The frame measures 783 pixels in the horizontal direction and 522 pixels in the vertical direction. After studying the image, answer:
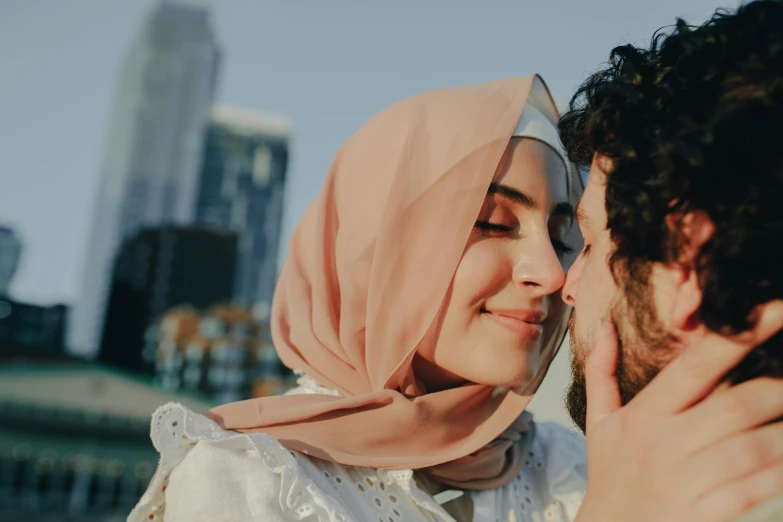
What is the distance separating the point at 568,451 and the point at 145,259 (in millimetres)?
51550

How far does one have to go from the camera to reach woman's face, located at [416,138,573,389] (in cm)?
150

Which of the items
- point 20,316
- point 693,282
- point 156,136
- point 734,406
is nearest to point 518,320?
point 693,282

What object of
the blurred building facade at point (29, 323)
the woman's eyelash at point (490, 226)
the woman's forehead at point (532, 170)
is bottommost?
the blurred building facade at point (29, 323)

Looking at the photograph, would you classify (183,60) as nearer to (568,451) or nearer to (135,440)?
(135,440)

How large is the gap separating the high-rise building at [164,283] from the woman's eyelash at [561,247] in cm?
4906

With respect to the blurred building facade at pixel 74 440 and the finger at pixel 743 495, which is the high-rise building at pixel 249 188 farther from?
the finger at pixel 743 495

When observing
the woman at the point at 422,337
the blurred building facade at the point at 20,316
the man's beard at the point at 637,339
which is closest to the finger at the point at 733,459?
the man's beard at the point at 637,339

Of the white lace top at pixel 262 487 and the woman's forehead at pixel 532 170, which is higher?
the woman's forehead at pixel 532 170

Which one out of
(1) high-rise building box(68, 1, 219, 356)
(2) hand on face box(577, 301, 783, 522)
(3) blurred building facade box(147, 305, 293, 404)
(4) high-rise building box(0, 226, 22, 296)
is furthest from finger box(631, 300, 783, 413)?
(1) high-rise building box(68, 1, 219, 356)

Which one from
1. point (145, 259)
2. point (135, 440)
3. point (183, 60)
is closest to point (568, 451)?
point (135, 440)

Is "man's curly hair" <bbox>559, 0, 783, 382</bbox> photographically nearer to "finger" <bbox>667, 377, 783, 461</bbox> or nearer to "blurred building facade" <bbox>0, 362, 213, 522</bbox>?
"finger" <bbox>667, 377, 783, 461</bbox>

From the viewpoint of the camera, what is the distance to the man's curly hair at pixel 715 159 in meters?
0.92

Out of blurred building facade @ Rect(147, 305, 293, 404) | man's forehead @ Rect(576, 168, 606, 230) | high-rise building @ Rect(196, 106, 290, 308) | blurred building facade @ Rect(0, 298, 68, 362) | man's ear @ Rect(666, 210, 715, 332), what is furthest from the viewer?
high-rise building @ Rect(196, 106, 290, 308)

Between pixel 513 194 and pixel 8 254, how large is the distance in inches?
2206
